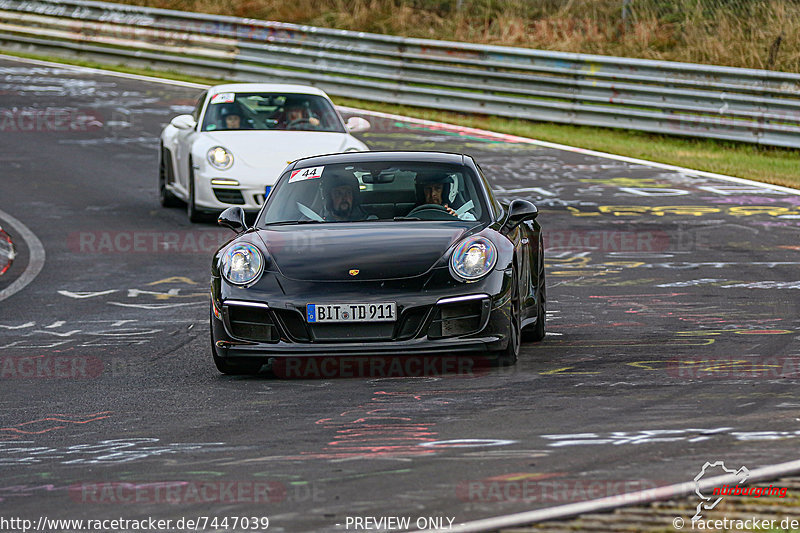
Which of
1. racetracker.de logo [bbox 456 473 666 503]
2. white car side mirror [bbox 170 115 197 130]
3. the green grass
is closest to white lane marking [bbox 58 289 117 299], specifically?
white car side mirror [bbox 170 115 197 130]

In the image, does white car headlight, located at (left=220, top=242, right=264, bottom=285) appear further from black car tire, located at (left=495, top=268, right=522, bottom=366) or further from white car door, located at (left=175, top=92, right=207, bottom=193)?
white car door, located at (left=175, top=92, right=207, bottom=193)

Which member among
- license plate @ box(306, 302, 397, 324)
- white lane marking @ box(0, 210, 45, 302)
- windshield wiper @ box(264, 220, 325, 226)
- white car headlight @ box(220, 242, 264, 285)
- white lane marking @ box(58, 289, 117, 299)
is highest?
windshield wiper @ box(264, 220, 325, 226)

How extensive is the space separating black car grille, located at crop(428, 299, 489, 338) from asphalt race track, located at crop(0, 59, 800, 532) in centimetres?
26

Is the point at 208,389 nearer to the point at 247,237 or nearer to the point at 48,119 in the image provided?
the point at 247,237

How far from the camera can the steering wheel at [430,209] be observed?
864 cm

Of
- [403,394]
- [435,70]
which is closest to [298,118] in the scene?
[435,70]

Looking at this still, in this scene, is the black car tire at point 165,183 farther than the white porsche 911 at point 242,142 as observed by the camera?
Yes

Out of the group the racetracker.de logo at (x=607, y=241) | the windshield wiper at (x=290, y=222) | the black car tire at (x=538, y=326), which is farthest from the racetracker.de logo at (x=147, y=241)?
the black car tire at (x=538, y=326)

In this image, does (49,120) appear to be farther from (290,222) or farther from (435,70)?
(290,222)

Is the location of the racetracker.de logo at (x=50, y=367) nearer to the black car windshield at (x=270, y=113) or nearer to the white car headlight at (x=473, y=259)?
the white car headlight at (x=473, y=259)

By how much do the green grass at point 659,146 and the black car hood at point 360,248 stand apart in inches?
406

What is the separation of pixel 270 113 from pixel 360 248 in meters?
7.91

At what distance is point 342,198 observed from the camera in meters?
8.80

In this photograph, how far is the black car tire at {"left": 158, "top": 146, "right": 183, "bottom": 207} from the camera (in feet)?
53.2
